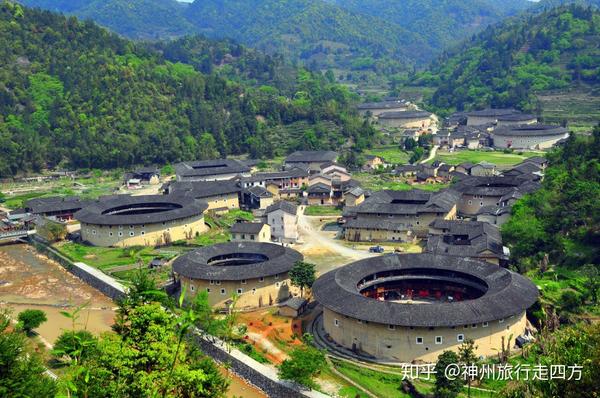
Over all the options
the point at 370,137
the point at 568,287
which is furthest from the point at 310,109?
the point at 568,287

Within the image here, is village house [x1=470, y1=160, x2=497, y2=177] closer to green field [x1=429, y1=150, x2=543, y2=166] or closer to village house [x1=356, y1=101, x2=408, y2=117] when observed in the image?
green field [x1=429, y1=150, x2=543, y2=166]

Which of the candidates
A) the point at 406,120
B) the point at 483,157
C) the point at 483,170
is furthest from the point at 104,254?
the point at 406,120

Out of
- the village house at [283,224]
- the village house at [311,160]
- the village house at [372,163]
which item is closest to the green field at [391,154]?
the village house at [372,163]

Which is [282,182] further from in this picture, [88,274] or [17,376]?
[17,376]

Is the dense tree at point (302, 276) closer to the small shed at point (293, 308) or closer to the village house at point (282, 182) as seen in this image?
the small shed at point (293, 308)

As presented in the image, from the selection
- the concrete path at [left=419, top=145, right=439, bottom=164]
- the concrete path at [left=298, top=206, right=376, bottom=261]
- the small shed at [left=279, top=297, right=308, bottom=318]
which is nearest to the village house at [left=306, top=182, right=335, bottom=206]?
the concrete path at [left=298, top=206, right=376, bottom=261]

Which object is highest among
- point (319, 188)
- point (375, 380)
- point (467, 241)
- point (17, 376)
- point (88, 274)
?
point (17, 376)
